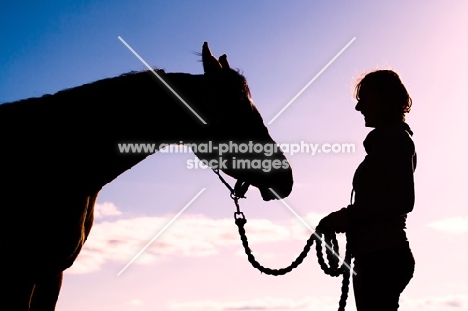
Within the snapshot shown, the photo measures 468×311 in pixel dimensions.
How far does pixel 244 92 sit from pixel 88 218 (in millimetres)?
1956

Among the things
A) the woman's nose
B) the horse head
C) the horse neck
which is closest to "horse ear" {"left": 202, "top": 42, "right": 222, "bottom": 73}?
the horse head

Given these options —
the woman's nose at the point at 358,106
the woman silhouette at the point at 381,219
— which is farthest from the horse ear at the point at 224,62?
the woman silhouette at the point at 381,219

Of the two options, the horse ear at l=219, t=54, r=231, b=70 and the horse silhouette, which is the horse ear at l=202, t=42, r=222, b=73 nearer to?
the horse silhouette

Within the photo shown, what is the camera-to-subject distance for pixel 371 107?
9.25 ft

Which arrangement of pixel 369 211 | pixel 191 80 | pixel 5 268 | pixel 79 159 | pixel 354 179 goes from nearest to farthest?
pixel 369 211
pixel 354 179
pixel 5 268
pixel 79 159
pixel 191 80

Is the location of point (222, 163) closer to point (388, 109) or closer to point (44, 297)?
point (388, 109)

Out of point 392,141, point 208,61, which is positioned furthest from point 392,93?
point 208,61

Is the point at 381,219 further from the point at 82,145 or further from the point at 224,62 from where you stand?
the point at 82,145

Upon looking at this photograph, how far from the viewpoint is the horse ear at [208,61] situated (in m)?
4.15

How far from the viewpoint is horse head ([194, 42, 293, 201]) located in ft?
13.6

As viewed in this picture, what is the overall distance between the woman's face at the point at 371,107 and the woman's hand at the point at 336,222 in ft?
2.00

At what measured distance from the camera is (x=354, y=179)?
2.70m

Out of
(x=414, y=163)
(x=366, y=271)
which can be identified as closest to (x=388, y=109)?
(x=414, y=163)

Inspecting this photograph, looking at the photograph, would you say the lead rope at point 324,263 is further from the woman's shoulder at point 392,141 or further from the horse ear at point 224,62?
the horse ear at point 224,62
